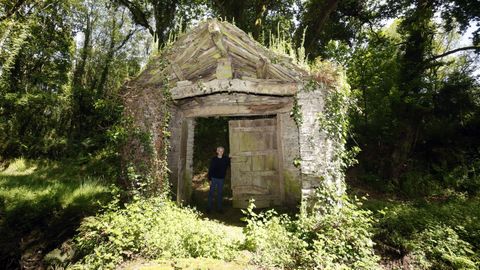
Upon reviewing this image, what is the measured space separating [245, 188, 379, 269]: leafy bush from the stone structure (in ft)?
1.89

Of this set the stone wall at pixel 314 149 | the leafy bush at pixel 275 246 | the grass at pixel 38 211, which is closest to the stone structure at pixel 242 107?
the stone wall at pixel 314 149

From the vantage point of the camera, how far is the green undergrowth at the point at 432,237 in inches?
154

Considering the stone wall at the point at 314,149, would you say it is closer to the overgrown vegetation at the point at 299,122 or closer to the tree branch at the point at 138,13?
the overgrown vegetation at the point at 299,122

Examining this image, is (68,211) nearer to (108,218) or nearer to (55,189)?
(55,189)

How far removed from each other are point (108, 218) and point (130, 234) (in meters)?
0.68

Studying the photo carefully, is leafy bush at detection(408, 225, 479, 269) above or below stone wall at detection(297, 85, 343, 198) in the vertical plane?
below

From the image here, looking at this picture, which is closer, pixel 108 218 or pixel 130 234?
pixel 130 234

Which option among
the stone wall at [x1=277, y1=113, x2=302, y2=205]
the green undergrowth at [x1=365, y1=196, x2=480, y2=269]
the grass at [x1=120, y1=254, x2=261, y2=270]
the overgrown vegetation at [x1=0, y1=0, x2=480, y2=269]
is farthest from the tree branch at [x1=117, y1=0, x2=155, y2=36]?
the green undergrowth at [x1=365, y1=196, x2=480, y2=269]

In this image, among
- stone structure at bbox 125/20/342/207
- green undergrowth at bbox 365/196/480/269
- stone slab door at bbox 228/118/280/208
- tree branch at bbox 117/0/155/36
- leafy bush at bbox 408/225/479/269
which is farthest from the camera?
tree branch at bbox 117/0/155/36

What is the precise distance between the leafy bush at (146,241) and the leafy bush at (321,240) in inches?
18.8

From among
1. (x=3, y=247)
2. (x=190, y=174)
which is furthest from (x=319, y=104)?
(x=3, y=247)

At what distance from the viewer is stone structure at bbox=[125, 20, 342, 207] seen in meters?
4.84

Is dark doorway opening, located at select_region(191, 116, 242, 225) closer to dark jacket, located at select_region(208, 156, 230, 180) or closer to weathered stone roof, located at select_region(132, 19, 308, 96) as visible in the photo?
dark jacket, located at select_region(208, 156, 230, 180)

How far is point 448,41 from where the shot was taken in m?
19.1
